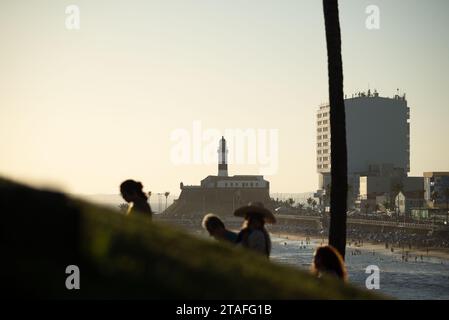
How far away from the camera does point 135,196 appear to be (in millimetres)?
12352

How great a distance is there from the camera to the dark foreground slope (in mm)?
6410

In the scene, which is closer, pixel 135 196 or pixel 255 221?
pixel 255 221

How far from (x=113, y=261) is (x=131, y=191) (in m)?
5.56

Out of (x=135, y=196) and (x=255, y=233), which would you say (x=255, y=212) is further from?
(x=135, y=196)

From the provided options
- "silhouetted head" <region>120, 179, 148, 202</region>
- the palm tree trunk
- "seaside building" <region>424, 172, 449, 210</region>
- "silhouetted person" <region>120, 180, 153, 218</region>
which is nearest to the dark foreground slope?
"silhouetted person" <region>120, 180, 153, 218</region>

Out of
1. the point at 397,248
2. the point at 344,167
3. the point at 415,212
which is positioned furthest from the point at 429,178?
the point at 344,167

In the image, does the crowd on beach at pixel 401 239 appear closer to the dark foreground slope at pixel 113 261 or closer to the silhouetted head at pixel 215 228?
the silhouetted head at pixel 215 228

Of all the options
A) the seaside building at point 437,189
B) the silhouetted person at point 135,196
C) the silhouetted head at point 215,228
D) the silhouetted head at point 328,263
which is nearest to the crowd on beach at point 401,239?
the seaside building at point 437,189

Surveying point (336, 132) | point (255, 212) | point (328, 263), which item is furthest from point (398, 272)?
point (328, 263)

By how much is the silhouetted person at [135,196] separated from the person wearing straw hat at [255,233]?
5.73ft

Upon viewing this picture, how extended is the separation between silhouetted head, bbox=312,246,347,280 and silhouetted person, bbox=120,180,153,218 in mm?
3370

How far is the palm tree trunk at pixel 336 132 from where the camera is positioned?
15336 mm

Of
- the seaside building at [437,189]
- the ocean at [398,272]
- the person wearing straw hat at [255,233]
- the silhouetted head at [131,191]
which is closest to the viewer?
the person wearing straw hat at [255,233]

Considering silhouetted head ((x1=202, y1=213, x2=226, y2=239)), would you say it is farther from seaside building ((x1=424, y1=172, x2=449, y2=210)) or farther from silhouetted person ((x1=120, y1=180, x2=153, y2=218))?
seaside building ((x1=424, y1=172, x2=449, y2=210))
